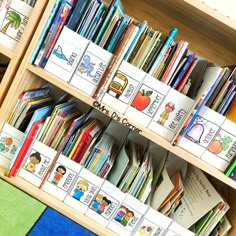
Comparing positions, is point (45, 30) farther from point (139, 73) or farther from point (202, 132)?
point (202, 132)

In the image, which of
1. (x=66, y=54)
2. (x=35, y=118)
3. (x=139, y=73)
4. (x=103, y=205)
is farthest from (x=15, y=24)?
(x=103, y=205)

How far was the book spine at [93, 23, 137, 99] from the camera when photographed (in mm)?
900

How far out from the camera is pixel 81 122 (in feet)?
3.58

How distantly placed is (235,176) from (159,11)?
0.66 m

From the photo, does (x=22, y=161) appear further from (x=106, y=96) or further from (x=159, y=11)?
(x=159, y=11)

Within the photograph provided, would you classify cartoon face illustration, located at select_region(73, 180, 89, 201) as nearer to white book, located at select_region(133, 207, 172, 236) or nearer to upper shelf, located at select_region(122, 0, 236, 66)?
white book, located at select_region(133, 207, 172, 236)

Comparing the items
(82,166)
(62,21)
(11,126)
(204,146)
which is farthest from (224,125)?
(11,126)

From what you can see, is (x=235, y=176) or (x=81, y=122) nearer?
(x=235, y=176)

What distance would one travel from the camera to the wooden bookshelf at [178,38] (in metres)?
0.93

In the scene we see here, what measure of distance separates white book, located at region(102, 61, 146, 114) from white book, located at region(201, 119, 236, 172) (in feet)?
0.92

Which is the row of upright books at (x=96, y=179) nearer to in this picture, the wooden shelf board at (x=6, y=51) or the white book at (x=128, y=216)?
the white book at (x=128, y=216)

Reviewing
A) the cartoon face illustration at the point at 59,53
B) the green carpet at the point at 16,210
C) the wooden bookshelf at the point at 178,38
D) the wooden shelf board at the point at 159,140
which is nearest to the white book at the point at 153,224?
the wooden bookshelf at the point at 178,38

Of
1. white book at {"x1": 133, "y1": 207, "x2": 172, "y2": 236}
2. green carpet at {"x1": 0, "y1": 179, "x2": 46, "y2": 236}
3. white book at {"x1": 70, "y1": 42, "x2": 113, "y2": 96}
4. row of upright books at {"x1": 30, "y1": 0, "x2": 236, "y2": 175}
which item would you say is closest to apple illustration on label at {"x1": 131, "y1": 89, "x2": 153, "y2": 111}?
row of upright books at {"x1": 30, "y1": 0, "x2": 236, "y2": 175}

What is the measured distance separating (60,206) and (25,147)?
22 cm
